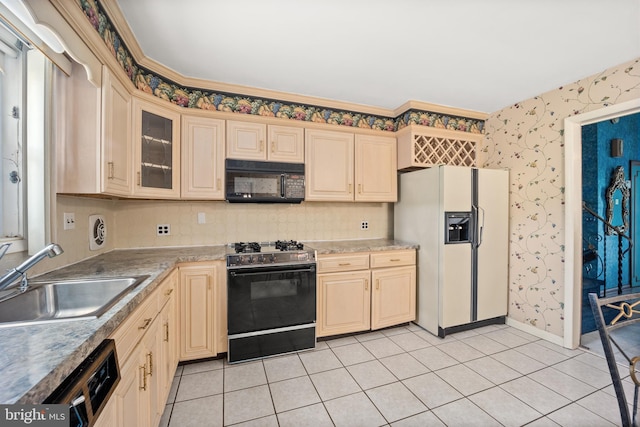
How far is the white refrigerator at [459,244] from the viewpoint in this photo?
8.46 ft

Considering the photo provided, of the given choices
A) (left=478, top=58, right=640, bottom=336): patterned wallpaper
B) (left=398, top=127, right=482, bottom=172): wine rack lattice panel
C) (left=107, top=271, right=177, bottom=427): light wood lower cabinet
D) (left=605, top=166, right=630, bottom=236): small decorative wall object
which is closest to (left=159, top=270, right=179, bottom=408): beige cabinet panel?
(left=107, top=271, right=177, bottom=427): light wood lower cabinet

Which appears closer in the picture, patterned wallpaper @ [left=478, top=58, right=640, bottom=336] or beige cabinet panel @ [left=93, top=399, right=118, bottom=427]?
beige cabinet panel @ [left=93, top=399, right=118, bottom=427]

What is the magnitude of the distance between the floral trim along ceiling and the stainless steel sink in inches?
53.4

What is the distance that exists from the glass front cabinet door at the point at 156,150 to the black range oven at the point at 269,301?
0.79 m

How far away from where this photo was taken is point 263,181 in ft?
8.23

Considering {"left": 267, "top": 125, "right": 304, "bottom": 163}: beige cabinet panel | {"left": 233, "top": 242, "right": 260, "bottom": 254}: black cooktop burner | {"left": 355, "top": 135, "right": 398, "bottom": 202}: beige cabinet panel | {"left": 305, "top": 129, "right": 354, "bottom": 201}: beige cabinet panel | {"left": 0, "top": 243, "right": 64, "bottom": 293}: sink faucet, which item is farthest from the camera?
{"left": 355, "top": 135, "right": 398, "bottom": 202}: beige cabinet panel

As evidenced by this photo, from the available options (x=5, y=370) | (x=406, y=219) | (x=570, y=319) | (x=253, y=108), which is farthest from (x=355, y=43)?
(x=570, y=319)

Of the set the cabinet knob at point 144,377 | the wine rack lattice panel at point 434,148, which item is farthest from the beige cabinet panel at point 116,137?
the wine rack lattice panel at point 434,148

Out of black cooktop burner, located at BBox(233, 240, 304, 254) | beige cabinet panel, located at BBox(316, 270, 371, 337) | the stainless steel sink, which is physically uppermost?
black cooktop burner, located at BBox(233, 240, 304, 254)

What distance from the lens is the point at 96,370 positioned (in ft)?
2.58

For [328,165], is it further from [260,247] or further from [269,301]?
[269,301]

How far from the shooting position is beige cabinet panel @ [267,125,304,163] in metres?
2.56

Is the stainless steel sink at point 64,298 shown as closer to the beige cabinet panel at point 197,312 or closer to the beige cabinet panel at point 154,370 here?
the beige cabinet panel at point 154,370

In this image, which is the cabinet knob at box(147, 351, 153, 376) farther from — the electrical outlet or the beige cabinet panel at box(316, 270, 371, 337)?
the beige cabinet panel at box(316, 270, 371, 337)
